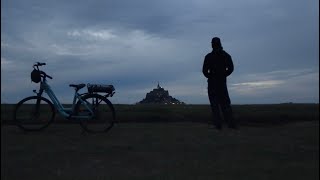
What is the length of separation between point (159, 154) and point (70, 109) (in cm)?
360

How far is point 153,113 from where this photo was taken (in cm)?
1504

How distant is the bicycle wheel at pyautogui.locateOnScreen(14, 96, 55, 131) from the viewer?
10.8 m

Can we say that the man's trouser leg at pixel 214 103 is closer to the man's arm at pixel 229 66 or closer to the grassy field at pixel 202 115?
the man's arm at pixel 229 66

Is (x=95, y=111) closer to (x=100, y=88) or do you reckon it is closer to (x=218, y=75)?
(x=100, y=88)

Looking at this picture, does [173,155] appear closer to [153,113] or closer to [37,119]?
[37,119]

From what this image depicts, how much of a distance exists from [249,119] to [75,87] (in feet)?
20.2

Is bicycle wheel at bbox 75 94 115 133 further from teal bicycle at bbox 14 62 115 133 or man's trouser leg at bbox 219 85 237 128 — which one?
man's trouser leg at bbox 219 85 237 128

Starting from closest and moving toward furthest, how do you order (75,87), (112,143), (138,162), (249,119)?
(138,162), (112,143), (75,87), (249,119)

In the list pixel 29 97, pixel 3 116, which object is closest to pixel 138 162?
pixel 29 97

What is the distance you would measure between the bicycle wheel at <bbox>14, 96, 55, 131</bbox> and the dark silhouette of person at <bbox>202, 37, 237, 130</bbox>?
11.8 feet

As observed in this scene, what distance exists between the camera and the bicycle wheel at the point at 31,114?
1084 cm

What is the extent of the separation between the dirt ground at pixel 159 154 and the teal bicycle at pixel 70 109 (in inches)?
11.5

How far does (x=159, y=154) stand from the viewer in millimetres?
7809

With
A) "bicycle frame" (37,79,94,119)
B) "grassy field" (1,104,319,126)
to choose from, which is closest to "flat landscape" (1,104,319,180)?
"bicycle frame" (37,79,94,119)
